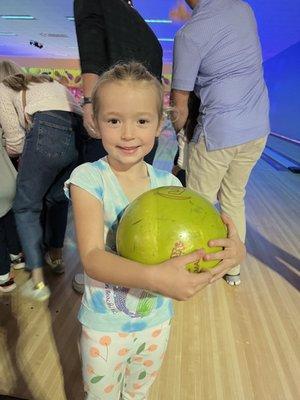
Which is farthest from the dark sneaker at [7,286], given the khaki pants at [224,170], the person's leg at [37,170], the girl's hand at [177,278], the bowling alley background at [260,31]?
the bowling alley background at [260,31]

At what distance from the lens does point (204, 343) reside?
1.23 metres

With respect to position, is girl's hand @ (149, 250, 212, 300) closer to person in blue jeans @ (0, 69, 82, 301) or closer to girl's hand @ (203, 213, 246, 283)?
girl's hand @ (203, 213, 246, 283)

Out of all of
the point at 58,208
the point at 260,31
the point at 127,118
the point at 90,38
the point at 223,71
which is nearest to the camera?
the point at 127,118

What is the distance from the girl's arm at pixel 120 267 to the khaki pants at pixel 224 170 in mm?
818

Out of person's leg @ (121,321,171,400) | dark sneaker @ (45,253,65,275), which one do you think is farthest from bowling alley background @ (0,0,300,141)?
person's leg @ (121,321,171,400)

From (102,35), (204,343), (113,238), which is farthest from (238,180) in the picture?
(113,238)

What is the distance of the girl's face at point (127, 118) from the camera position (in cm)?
63

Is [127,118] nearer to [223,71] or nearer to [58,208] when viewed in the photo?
[223,71]

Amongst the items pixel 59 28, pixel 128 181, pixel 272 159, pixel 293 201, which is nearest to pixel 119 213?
pixel 128 181

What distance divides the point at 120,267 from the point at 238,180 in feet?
3.39

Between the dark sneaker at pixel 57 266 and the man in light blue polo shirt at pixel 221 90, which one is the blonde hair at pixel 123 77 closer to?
the man in light blue polo shirt at pixel 221 90

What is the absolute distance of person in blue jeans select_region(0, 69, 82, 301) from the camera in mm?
1277

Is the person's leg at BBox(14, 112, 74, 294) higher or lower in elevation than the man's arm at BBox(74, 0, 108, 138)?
lower

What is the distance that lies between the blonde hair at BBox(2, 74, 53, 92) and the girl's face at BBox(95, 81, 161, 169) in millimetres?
758
